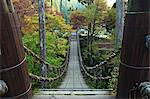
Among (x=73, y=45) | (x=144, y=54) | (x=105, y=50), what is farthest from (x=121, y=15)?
(x=73, y=45)

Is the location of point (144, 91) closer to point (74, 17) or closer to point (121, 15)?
point (121, 15)

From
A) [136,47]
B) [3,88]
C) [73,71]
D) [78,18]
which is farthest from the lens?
[78,18]

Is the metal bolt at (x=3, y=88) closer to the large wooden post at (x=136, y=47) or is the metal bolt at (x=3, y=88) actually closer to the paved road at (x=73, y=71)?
the large wooden post at (x=136, y=47)

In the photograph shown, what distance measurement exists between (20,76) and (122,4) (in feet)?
17.8

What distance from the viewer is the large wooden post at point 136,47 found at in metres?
1.29

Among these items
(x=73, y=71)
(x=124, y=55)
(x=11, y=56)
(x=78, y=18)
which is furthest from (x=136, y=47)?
(x=78, y=18)

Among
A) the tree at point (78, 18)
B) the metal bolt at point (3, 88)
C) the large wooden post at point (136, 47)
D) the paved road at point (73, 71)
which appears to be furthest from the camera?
the tree at point (78, 18)

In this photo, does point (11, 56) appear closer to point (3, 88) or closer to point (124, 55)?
point (3, 88)

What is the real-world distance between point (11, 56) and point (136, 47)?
0.64 meters

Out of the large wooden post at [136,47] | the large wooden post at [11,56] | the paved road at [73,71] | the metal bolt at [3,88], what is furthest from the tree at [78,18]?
the metal bolt at [3,88]

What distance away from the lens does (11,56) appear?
1244 mm

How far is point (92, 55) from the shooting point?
34.5ft

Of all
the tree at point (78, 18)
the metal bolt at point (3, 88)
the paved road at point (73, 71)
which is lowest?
the paved road at point (73, 71)

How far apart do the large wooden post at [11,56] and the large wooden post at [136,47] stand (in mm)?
566
